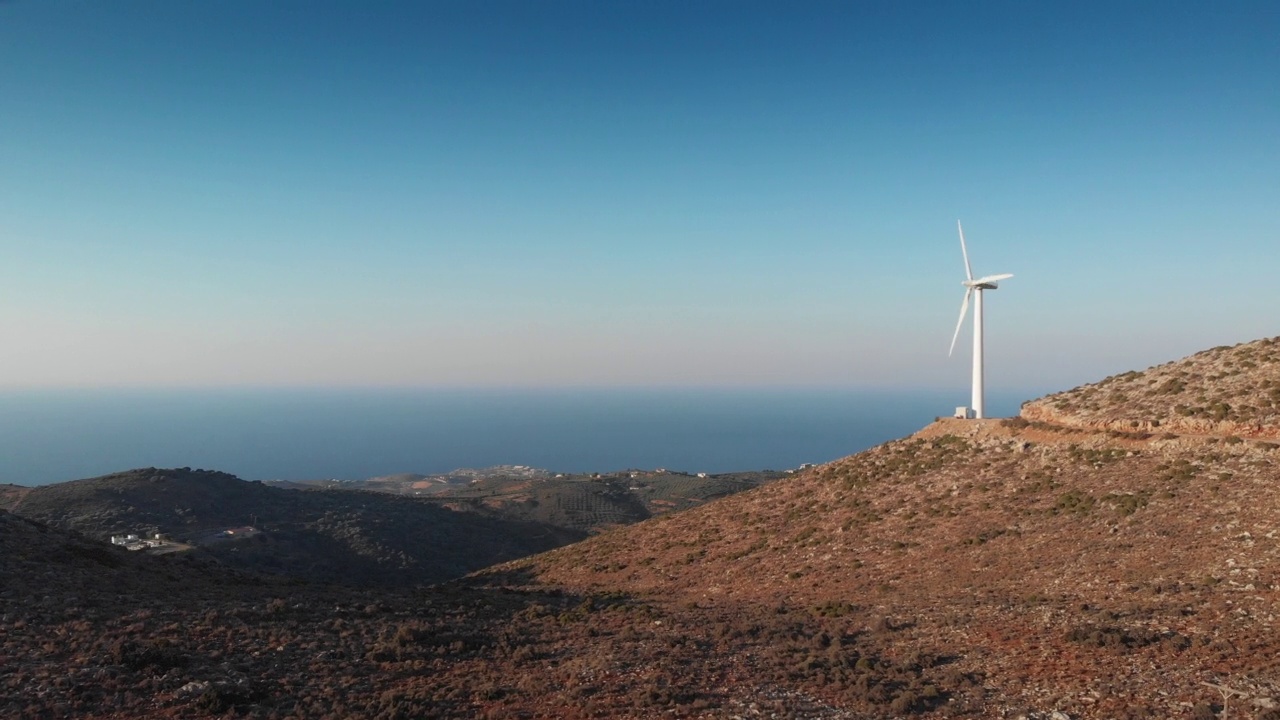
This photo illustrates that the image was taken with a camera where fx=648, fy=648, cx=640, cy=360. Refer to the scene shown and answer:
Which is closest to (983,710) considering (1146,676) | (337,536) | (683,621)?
(1146,676)

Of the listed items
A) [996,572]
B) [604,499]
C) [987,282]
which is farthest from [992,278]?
[604,499]

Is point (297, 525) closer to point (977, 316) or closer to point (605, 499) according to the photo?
point (605, 499)

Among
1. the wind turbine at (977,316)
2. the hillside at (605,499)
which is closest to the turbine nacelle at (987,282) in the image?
A: the wind turbine at (977,316)

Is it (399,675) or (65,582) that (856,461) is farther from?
(65,582)

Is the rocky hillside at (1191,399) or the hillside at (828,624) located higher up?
the rocky hillside at (1191,399)

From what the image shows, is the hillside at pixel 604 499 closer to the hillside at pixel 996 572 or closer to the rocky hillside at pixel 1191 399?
the hillside at pixel 996 572

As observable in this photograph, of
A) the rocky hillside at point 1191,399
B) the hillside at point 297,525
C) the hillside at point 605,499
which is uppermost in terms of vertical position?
the rocky hillside at point 1191,399
